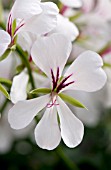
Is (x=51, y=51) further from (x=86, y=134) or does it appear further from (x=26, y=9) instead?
(x=86, y=134)

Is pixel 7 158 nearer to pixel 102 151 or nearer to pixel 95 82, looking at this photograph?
pixel 102 151

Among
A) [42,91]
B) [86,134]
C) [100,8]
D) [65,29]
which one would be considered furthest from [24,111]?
[86,134]

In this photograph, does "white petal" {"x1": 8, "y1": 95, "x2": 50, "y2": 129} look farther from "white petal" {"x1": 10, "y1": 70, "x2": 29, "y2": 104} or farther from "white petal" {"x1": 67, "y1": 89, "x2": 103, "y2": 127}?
"white petal" {"x1": 67, "y1": 89, "x2": 103, "y2": 127}

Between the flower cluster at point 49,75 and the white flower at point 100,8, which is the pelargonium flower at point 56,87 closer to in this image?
the flower cluster at point 49,75

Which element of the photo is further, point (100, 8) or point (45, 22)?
point (100, 8)

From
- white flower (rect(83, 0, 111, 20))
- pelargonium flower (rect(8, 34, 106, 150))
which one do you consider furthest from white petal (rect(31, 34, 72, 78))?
white flower (rect(83, 0, 111, 20))
